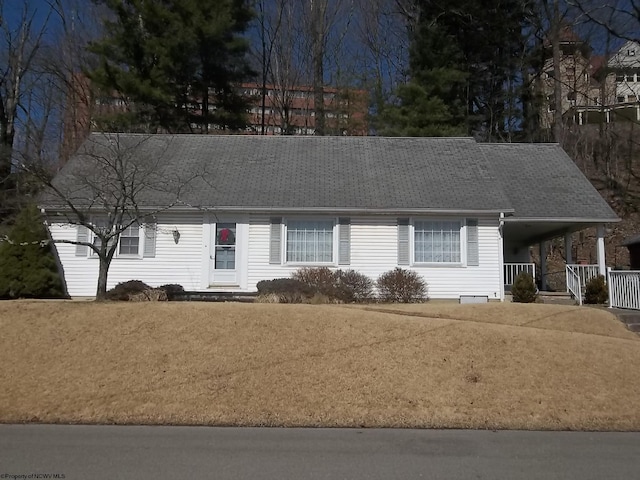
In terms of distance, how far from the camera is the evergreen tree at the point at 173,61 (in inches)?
1047

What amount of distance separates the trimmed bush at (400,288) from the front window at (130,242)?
7043 mm

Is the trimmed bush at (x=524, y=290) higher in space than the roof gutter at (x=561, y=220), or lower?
lower

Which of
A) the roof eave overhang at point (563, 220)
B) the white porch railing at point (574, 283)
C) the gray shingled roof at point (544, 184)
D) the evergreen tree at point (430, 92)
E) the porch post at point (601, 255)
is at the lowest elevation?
the white porch railing at point (574, 283)

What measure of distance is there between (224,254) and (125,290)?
10.1 feet

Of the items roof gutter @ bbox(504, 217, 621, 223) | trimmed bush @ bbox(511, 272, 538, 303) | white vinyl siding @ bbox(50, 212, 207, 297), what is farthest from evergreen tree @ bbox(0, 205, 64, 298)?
roof gutter @ bbox(504, 217, 621, 223)

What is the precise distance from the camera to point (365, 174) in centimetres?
1872

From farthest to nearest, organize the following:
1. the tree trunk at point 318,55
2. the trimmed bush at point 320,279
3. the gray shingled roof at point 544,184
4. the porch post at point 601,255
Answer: the tree trunk at point 318,55
the gray shingled roof at point 544,184
the porch post at point 601,255
the trimmed bush at point 320,279

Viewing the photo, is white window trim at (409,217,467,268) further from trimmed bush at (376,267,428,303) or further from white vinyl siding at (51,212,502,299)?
trimmed bush at (376,267,428,303)

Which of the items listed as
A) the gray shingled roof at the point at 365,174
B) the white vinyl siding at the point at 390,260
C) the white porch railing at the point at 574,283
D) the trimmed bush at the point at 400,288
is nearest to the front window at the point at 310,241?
the white vinyl siding at the point at 390,260

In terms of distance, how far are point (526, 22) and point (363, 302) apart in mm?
23659

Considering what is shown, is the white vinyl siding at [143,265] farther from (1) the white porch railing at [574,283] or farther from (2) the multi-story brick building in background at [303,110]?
(2) the multi-story brick building in background at [303,110]

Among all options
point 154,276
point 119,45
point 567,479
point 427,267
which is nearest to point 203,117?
point 119,45

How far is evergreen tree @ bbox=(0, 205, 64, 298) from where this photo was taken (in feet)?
47.4

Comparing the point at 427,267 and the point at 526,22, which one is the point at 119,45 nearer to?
the point at 427,267
